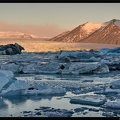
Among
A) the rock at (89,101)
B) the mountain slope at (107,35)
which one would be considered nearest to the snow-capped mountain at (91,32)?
the mountain slope at (107,35)

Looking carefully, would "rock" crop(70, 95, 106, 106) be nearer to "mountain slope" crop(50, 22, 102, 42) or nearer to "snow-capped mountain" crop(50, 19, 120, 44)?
"snow-capped mountain" crop(50, 19, 120, 44)

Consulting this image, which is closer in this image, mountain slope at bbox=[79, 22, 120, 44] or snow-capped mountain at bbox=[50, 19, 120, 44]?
mountain slope at bbox=[79, 22, 120, 44]

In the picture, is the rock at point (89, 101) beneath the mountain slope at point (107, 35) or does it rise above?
beneath

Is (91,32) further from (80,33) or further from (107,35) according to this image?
(107,35)

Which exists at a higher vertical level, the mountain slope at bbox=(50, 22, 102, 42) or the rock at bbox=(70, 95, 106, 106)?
the mountain slope at bbox=(50, 22, 102, 42)

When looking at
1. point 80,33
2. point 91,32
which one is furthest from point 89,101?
point 80,33

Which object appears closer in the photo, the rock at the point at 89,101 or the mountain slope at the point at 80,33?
the rock at the point at 89,101

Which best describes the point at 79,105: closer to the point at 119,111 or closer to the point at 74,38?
the point at 119,111

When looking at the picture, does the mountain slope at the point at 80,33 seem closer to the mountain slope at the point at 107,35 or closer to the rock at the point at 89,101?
the mountain slope at the point at 107,35

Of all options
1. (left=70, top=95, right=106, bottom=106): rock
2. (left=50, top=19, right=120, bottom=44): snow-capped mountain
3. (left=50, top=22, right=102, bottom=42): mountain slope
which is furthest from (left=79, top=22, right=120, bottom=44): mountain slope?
(left=70, top=95, right=106, bottom=106): rock
